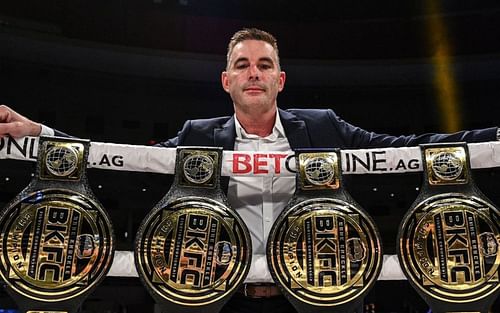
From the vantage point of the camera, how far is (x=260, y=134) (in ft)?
4.49

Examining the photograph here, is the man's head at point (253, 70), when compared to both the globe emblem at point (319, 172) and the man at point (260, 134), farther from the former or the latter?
the globe emblem at point (319, 172)

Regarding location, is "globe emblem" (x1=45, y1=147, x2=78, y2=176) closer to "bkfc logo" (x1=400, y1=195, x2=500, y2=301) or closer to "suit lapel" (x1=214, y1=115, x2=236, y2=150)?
"suit lapel" (x1=214, y1=115, x2=236, y2=150)

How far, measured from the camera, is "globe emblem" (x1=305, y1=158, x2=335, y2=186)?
0.95 metres

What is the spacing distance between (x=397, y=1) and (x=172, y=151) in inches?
256

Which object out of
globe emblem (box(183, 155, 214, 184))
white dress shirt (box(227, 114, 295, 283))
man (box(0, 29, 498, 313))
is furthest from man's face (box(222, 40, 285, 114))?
globe emblem (box(183, 155, 214, 184))

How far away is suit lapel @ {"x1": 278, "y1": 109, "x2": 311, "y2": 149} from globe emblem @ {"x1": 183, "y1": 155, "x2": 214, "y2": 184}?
355 mm

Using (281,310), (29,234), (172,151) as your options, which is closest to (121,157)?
(172,151)

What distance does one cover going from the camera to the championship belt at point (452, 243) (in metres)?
0.87

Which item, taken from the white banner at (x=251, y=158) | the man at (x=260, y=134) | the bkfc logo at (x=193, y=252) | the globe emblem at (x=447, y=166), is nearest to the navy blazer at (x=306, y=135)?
the man at (x=260, y=134)

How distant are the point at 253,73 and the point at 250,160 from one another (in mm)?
231

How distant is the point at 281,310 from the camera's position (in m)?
1.11

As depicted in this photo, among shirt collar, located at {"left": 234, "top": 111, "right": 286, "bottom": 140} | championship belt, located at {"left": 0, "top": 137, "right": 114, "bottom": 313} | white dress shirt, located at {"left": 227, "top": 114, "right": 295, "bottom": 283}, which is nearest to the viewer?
championship belt, located at {"left": 0, "top": 137, "right": 114, "bottom": 313}

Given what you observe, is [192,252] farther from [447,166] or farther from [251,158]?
[447,166]

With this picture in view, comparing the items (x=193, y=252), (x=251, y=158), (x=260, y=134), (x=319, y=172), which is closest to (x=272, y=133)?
(x=260, y=134)
